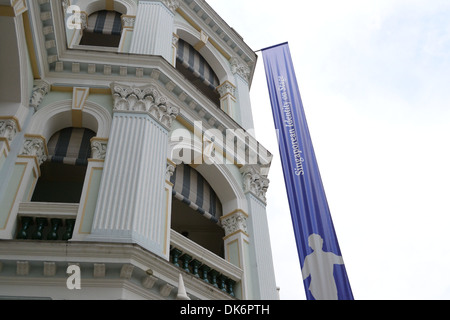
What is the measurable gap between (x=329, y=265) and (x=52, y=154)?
6.73m

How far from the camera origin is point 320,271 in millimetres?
8398

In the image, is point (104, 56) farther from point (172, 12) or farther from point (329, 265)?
point (329, 265)

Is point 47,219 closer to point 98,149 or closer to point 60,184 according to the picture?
point 98,149

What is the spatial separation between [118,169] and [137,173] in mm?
425

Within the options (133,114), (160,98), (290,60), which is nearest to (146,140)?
(133,114)

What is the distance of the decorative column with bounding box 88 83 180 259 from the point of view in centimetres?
792

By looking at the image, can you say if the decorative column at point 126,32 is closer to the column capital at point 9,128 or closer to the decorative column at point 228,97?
the decorative column at point 228,97

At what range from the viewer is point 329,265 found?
852 centimetres

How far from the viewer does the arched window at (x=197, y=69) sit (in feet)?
50.5

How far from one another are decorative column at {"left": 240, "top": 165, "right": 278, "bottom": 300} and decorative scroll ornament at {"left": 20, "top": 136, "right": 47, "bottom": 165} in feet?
18.0

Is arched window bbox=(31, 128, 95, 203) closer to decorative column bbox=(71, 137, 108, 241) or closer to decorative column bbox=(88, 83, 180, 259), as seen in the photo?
decorative column bbox=(71, 137, 108, 241)

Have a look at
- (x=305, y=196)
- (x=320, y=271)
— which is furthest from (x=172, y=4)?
(x=320, y=271)

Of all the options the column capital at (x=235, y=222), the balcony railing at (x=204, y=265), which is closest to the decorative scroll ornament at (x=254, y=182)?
the column capital at (x=235, y=222)

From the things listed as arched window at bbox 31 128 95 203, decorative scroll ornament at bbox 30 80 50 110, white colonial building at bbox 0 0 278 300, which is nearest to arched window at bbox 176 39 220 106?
white colonial building at bbox 0 0 278 300
